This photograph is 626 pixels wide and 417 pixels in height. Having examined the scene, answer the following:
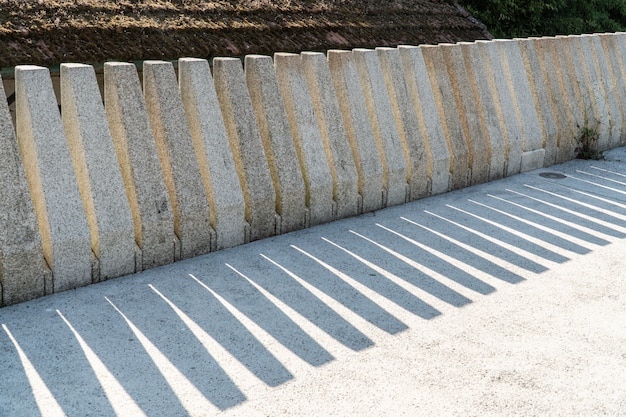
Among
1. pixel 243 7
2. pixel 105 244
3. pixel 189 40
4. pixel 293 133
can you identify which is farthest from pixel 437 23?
pixel 105 244

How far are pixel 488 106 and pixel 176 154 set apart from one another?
327 centimetres

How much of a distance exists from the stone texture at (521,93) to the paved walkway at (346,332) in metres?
1.92

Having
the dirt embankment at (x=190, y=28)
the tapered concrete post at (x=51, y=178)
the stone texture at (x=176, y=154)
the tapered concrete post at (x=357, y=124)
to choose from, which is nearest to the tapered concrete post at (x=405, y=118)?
the tapered concrete post at (x=357, y=124)

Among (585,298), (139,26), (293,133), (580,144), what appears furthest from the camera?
(580,144)

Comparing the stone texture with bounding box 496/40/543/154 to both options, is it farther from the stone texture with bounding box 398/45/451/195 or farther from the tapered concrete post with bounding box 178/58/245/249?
the tapered concrete post with bounding box 178/58/245/249

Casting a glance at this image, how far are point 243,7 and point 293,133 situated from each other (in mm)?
2435

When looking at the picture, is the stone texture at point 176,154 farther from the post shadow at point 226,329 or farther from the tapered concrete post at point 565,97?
the tapered concrete post at point 565,97

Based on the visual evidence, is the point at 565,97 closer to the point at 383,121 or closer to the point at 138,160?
the point at 383,121

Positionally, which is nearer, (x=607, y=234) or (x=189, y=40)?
(x=607, y=234)

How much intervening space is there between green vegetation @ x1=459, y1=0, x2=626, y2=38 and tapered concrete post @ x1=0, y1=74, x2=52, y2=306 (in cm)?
1093

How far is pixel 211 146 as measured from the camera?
4816 millimetres

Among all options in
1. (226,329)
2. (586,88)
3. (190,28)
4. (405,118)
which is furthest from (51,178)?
(586,88)

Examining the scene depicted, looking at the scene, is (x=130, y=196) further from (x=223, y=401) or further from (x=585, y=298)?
(x=585, y=298)

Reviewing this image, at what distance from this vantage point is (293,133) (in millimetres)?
5367
